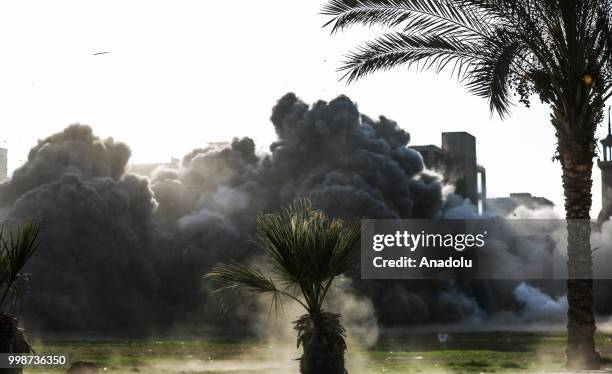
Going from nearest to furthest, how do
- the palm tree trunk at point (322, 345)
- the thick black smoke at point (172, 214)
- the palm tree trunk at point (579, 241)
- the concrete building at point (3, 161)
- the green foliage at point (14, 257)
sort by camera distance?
the green foliage at point (14, 257) → the palm tree trunk at point (322, 345) → the palm tree trunk at point (579, 241) → the thick black smoke at point (172, 214) → the concrete building at point (3, 161)

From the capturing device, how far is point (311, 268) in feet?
48.3

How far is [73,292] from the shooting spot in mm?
64812

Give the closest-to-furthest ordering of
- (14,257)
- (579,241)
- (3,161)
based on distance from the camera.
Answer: (14,257)
(579,241)
(3,161)

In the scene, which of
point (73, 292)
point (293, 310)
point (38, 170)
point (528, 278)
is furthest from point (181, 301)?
point (528, 278)

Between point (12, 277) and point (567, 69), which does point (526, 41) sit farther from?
point (12, 277)

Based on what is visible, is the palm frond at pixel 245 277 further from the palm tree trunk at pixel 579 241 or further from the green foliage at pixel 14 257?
the palm tree trunk at pixel 579 241

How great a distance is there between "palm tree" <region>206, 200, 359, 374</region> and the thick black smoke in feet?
157

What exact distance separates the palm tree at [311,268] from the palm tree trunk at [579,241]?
5.84 m

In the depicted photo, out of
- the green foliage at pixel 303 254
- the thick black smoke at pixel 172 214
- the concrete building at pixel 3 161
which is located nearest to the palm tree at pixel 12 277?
the green foliage at pixel 303 254

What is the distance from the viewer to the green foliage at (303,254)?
14.6 metres

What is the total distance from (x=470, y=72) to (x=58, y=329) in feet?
163

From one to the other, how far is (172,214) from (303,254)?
6350 centimetres

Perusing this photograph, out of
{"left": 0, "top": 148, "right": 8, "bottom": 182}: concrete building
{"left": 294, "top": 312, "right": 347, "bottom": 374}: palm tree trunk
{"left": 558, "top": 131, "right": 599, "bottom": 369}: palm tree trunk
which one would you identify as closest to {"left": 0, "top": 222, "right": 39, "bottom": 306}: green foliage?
{"left": 294, "top": 312, "right": 347, "bottom": 374}: palm tree trunk

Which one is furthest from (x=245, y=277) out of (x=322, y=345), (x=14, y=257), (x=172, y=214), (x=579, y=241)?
(x=172, y=214)
